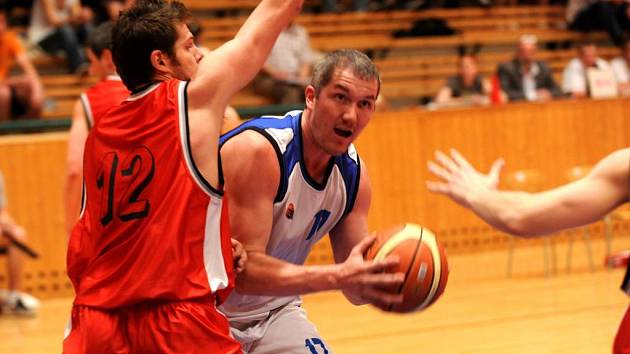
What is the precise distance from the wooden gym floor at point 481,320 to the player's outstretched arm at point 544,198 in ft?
13.1

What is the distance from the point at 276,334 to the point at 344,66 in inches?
42.8

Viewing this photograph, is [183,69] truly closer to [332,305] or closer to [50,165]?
[332,305]

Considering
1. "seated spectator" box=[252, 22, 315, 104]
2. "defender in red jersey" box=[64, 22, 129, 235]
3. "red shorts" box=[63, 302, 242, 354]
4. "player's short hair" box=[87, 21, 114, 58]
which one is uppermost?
"red shorts" box=[63, 302, 242, 354]

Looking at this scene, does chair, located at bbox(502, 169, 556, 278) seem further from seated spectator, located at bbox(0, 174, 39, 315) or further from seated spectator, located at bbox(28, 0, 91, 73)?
seated spectator, located at bbox(28, 0, 91, 73)

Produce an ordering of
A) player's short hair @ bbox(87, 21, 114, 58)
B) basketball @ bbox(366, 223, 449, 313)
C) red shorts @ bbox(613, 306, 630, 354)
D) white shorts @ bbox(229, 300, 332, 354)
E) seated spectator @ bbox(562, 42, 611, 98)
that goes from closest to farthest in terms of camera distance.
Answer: red shorts @ bbox(613, 306, 630, 354), basketball @ bbox(366, 223, 449, 313), white shorts @ bbox(229, 300, 332, 354), player's short hair @ bbox(87, 21, 114, 58), seated spectator @ bbox(562, 42, 611, 98)

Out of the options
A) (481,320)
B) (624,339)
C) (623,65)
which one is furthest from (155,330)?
(623,65)

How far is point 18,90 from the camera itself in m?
11.0

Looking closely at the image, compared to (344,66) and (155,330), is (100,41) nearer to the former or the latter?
(344,66)

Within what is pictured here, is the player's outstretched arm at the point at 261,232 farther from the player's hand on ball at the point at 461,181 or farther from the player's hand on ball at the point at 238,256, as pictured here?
the player's hand on ball at the point at 461,181

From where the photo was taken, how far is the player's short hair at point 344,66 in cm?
414

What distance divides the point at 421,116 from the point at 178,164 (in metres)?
8.06

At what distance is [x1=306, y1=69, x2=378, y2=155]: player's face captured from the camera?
13.5ft

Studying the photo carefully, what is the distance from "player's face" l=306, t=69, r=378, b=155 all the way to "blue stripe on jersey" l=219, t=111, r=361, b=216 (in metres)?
0.10

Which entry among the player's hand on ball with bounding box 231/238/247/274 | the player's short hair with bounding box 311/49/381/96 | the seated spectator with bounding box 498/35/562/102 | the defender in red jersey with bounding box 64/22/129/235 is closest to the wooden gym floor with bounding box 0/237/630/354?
the defender in red jersey with bounding box 64/22/129/235
